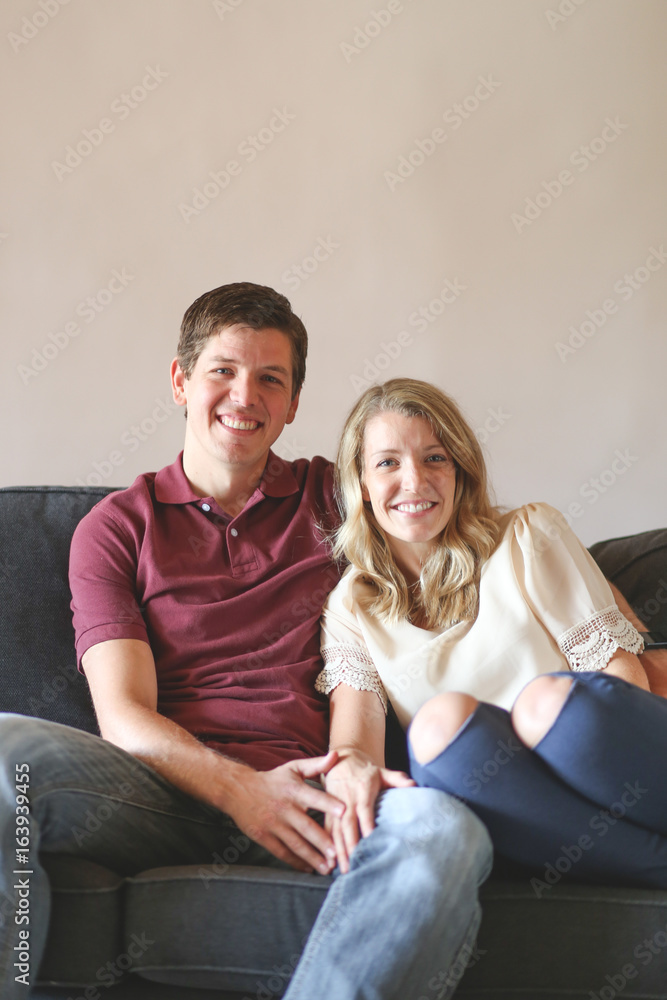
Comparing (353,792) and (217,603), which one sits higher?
(217,603)

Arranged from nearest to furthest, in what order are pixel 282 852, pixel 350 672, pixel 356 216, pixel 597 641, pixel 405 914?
1. pixel 405 914
2. pixel 282 852
3. pixel 597 641
4. pixel 350 672
5. pixel 356 216

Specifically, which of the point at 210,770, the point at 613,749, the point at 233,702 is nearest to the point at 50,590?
the point at 233,702

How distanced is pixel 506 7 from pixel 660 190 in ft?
2.16

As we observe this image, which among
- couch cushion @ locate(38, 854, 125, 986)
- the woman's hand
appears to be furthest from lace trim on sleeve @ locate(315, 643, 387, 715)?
couch cushion @ locate(38, 854, 125, 986)

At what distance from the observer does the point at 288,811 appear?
4.05 feet

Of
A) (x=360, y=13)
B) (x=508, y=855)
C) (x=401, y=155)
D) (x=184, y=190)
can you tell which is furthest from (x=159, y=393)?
(x=508, y=855)

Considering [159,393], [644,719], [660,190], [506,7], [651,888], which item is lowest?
[651,888]

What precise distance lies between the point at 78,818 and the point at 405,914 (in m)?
0.46

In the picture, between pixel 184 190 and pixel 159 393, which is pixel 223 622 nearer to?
pixel 159 393

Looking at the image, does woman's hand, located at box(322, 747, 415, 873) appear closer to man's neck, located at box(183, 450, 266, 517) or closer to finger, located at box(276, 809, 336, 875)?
finger, located at box(276, 809, 336, 875)

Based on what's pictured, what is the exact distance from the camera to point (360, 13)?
2.37 metres

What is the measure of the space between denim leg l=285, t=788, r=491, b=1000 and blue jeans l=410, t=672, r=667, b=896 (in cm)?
5

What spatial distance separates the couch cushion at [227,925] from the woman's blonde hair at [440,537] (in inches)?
20.9

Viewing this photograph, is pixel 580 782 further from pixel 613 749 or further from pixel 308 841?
pixel 308 841
